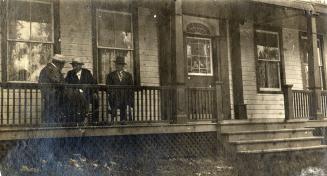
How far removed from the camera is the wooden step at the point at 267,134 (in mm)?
11102

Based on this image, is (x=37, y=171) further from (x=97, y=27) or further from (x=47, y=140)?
(x=97, y=27)

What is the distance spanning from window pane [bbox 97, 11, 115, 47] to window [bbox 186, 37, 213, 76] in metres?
2.60

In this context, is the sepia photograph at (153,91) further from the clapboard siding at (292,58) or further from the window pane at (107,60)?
the clapboard siding at (292,58)

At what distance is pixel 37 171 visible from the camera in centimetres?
808

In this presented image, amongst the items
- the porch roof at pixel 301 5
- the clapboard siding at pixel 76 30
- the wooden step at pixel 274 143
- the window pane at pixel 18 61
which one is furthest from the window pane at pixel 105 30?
the porch roof at pixel 301 5

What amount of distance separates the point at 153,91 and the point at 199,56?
139 inches

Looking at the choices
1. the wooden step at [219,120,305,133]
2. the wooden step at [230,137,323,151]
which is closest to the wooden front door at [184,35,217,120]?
the wooden step at [219,120,305,133]

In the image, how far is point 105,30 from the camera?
1215 centimetres

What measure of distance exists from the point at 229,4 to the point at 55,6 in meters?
4.87

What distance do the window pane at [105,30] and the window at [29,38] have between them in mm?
1298

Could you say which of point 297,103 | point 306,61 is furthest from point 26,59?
point 306,61

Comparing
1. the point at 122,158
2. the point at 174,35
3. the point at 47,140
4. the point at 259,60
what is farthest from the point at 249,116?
the point at 47,140

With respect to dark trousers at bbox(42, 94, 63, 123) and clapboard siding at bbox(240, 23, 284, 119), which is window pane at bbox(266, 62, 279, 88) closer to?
clapboard siding at bbox(240, 23, 284, 119)

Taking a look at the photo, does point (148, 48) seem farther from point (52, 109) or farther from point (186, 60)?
point (52, 109)
